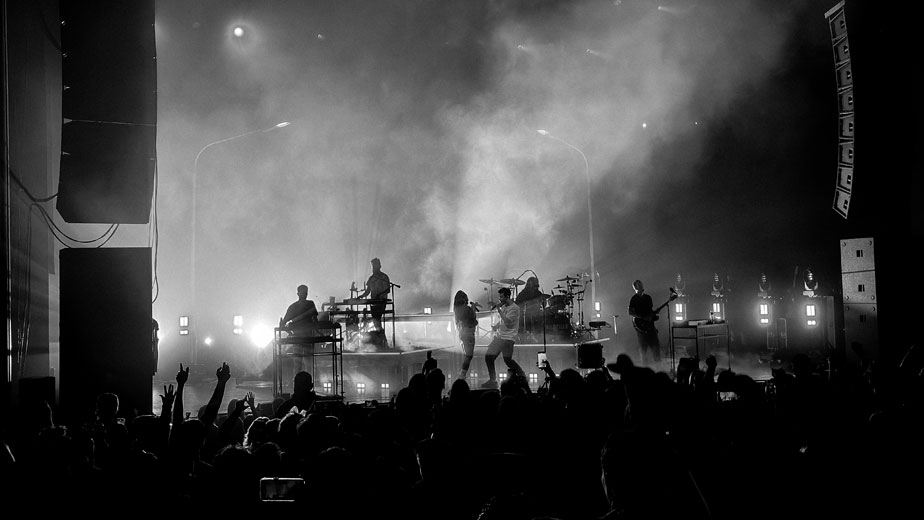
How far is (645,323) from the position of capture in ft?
38.3

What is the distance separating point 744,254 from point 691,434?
1675 centimetres

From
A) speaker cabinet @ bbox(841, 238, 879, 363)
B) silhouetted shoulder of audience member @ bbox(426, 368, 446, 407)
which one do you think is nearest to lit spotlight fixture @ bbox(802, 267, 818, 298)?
speaker cabinet @ bbox(841, 238, 879, 363)

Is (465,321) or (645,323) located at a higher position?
(465,321)

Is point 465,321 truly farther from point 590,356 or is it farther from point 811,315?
point 811,315

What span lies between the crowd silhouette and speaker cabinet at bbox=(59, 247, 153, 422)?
245cm

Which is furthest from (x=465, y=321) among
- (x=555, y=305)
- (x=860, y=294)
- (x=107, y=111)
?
(x=860, y=294)

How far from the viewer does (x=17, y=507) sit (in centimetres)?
292

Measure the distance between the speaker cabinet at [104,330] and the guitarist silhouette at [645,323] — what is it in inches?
308

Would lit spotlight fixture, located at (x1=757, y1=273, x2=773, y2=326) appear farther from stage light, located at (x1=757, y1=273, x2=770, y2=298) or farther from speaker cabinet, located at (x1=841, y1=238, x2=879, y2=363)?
speaker cabinet, located at (x1=841, y1=238, x2=879, y2=363)

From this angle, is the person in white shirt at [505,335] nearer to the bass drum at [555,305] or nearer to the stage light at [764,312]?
the bass drum at [555,305]

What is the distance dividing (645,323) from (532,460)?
346 inches

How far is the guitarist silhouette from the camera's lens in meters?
11.7

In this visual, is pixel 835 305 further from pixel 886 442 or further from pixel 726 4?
pixel 886 442

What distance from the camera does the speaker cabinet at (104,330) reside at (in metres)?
6.75
